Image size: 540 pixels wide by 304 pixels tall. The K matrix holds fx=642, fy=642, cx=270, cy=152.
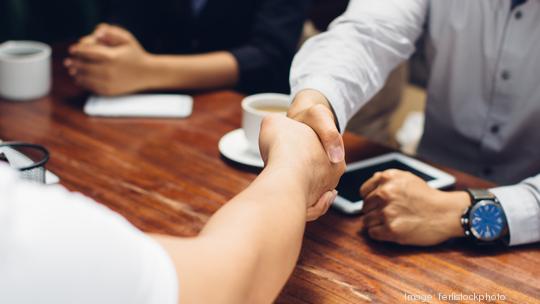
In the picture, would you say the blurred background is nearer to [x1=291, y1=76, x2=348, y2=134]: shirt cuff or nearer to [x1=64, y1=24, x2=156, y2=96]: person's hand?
[x1=64, y1=24, x2=156, y2=96]: person's hand

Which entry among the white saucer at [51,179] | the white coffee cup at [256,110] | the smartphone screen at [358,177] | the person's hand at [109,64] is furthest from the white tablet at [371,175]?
the person's hand at [109,64]

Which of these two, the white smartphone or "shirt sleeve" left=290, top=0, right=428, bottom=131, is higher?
"shirt sleeve" left=290, top=0, right=428, bottom=131

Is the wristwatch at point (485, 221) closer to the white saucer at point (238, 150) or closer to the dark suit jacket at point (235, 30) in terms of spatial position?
the white saucer at point (238, 150)

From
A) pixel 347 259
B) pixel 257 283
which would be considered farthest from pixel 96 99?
pixel 257 283

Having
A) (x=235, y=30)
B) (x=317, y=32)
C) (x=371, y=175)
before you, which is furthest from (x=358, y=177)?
(x=317, y=32)

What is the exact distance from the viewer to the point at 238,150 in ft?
4.53

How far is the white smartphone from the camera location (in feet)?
5.11

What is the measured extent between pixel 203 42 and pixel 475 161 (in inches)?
41.1

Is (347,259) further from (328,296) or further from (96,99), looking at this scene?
(96,99)

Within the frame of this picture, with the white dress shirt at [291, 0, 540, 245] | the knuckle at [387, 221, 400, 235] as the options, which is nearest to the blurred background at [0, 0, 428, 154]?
the white dress shirt at [291, 0, 540, 245]

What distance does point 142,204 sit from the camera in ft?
3.83

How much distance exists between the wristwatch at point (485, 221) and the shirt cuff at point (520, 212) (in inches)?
0.5

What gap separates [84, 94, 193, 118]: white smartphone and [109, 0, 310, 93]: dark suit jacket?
1.34 feet

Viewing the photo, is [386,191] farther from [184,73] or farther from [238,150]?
[184,73]
